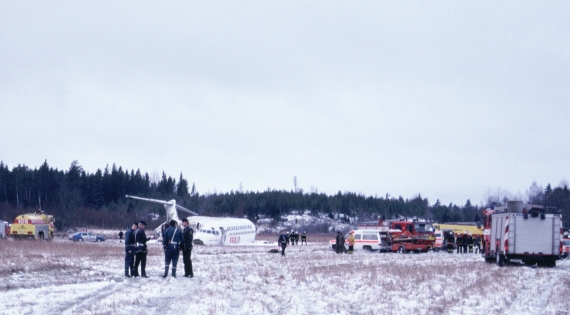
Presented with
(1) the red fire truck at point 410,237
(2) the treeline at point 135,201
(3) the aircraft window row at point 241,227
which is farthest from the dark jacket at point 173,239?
(2) the treeline at point 135,201

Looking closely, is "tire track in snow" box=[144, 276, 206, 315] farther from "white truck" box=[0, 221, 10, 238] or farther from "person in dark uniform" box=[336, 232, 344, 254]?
"white truck" box=[0, 221, 10, 238]

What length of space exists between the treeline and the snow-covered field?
83759 millimetres

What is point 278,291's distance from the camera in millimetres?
16812

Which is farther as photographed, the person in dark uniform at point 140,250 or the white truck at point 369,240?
the white truck at point 369,240

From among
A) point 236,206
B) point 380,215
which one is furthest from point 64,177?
point 380,215

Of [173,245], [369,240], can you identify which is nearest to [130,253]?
[173,245]

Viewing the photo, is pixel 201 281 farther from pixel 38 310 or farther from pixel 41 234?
pixel 41 234

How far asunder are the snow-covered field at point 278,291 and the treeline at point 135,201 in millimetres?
83759

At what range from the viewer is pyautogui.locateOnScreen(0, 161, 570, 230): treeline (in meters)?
117

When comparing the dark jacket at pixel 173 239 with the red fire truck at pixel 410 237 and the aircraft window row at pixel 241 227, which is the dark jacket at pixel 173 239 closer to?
the red fire truck at pixel 410 237

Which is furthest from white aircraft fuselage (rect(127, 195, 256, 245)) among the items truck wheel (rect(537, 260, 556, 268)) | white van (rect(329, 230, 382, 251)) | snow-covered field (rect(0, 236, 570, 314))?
snow-covered field (rect(0, 236, 570, 314))

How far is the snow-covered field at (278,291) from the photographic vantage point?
1362cm

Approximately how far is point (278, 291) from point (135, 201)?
130906 millimetres

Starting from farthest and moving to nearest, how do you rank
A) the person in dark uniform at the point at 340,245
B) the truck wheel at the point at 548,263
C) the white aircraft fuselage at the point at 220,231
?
1. the white aircraft fuselage at the point at 220,231
2. the person in dark uniform at the point at 340,245
3. the truck wheel at the point at 548,263
